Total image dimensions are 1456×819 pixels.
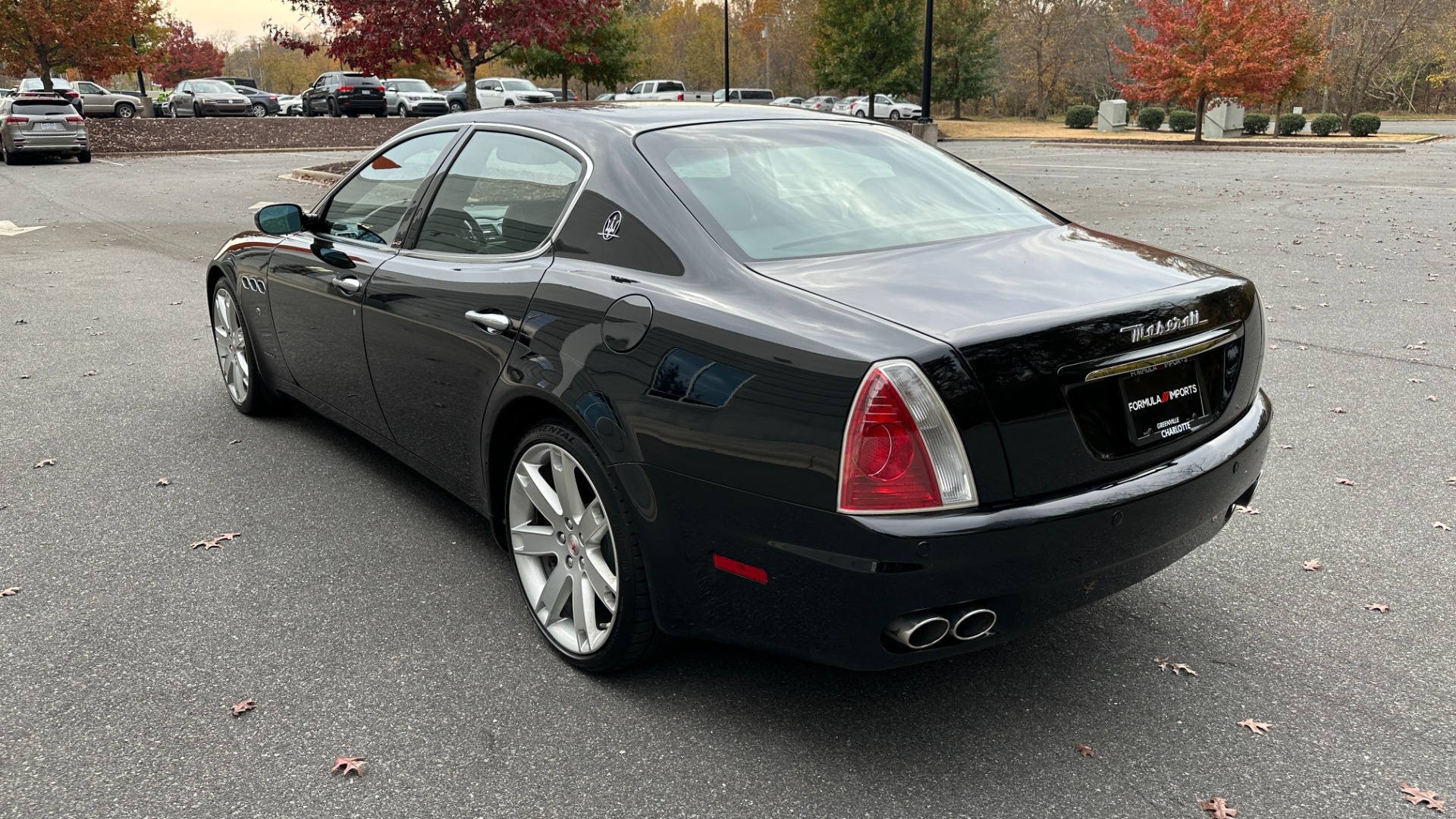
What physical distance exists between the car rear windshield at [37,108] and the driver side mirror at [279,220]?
25.9 m

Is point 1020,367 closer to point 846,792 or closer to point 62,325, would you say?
point 846,792

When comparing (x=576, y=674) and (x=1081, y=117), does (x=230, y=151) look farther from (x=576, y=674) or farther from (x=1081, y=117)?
(x=1081, y=117)

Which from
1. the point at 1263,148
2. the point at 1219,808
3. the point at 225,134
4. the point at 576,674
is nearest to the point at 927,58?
the point at 1263,148

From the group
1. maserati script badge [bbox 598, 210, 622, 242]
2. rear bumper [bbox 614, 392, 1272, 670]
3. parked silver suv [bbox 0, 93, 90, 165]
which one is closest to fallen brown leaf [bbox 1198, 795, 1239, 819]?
rear bumper [bbox 614, 392, 1272, 670]

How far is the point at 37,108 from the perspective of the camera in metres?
25.6

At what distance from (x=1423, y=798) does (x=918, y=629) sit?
49.9 inches

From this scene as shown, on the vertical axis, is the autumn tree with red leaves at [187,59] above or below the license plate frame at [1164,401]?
above

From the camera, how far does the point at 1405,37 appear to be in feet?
167

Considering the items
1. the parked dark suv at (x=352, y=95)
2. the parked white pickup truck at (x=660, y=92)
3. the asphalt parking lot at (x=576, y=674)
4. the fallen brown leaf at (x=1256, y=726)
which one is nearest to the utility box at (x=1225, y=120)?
the parked white pickup truck at (x=660, y=92)

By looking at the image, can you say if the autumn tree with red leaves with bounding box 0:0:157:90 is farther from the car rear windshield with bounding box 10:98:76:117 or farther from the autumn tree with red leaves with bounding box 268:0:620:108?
the autumn tree with red leaves with bounding box 268:0:620:108

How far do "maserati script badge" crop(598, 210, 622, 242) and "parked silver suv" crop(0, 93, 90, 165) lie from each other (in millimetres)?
27744

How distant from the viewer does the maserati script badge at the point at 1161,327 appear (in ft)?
8.58

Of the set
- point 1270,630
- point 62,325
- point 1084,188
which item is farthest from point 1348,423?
point 1084,188

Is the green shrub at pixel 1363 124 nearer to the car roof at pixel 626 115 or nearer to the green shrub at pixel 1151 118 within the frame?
the green shrub at pixel 1151 118
